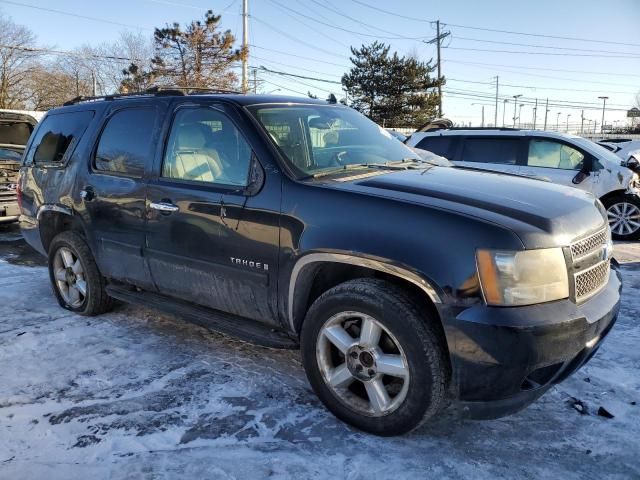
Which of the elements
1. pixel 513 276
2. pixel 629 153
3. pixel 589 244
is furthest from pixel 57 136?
pixel 629 153

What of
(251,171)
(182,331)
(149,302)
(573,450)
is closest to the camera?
(573,450)

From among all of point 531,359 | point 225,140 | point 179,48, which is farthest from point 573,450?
point 179,48

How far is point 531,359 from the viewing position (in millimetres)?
2404

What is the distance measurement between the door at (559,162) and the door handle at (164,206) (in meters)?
6.32

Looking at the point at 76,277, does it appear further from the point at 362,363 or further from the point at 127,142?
the point at 362,363

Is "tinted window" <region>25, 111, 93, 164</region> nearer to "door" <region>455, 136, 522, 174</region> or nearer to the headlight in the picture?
the headlight

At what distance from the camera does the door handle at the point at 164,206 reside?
3.61 m

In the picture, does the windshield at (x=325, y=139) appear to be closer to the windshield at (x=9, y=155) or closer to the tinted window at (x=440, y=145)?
the tinted window at (x=440, y=145)

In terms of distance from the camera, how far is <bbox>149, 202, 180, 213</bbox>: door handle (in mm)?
3612

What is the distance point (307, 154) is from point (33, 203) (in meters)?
3.07

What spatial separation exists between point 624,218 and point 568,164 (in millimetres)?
1289

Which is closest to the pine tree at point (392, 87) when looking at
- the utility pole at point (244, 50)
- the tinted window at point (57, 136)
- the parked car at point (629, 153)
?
the utility pole at point (244, 50)

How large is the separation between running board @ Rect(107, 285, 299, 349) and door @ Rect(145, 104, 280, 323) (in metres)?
0.07

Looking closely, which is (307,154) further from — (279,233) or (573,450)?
(573,450)
